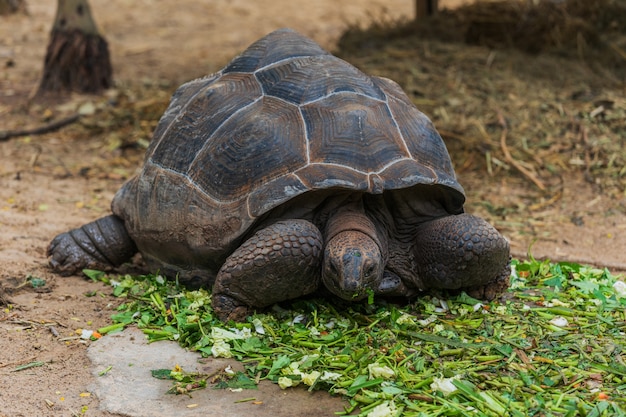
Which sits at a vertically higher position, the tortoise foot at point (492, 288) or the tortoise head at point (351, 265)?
the tortoise head at point (351, 265)

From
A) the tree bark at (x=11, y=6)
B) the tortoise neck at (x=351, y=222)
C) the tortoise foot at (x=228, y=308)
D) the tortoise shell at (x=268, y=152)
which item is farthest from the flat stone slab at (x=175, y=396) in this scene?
the tree bark at (x=11, y=6)

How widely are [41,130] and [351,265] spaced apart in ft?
15.1

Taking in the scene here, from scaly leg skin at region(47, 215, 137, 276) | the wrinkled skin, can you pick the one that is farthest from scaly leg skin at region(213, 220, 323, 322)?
scaly leg skin at region(47, 215, 137, 276)

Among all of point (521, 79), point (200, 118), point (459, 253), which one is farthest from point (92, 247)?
point (521, 79)

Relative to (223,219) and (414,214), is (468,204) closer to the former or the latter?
(414,214)

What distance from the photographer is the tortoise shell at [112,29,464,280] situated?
359cm

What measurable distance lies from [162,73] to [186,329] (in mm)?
5757

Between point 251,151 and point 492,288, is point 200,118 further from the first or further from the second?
point 492,288

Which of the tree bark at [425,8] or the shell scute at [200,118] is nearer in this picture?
the shell scute at [200,118]

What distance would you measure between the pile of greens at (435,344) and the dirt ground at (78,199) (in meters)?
0.34

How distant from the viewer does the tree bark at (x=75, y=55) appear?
7.70m

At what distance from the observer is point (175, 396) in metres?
3.06

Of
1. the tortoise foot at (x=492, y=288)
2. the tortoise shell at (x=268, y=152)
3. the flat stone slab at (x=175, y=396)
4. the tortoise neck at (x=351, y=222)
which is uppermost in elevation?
the tortoise shell at (x=268, y=152)

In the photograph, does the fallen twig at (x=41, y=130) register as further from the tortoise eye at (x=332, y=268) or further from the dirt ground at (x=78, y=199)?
the tortoise eye at (x=332, y=268)
